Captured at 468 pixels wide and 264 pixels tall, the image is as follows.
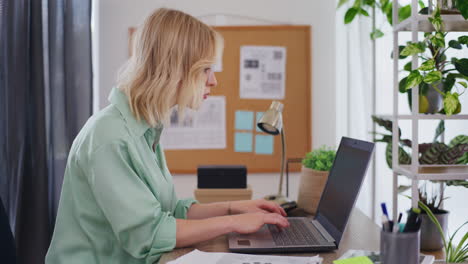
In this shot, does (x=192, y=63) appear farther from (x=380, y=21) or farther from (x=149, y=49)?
(x=380, y=21)

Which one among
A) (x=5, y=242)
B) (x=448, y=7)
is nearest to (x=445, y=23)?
(x=448, y=7)

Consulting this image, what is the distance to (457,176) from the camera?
1.23 metres

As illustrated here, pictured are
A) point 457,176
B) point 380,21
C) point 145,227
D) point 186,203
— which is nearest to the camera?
point 145,227

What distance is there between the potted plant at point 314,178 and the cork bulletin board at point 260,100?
1025 millimetres

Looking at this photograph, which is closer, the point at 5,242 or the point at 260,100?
the point at 5,242

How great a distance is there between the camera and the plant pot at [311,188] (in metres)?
1.63

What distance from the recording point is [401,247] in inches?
Result: 34.7

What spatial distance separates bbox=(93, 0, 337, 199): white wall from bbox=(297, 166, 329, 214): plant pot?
3.44 feet

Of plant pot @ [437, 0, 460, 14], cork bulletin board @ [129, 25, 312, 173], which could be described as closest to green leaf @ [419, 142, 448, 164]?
plant pot @ [437, 0, 460, 14]

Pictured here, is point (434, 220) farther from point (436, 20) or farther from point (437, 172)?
point (436, 20)

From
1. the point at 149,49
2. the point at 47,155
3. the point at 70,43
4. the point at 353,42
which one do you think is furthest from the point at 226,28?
the point at 149,49

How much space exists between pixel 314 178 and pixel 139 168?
27.6 inches

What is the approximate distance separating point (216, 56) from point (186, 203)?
0.47 m

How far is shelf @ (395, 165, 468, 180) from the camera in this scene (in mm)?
1224
